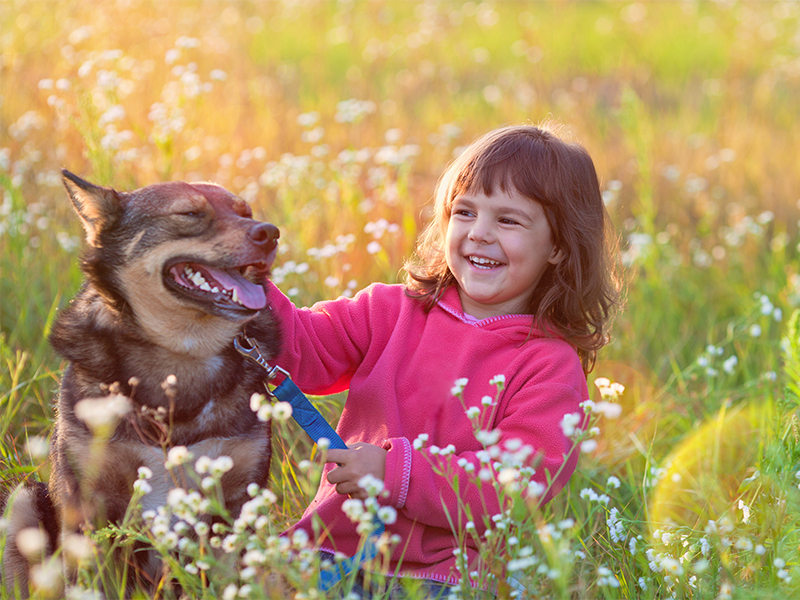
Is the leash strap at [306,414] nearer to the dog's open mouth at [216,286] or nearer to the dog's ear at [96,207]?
the dog's open mouth at [216,286]

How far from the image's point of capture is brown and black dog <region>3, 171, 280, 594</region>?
7.47ft

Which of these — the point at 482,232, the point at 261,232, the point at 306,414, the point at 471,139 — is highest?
the point at 261,232

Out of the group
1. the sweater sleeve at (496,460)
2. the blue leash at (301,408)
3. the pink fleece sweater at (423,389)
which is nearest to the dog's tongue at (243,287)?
the blue leash at (301,408)

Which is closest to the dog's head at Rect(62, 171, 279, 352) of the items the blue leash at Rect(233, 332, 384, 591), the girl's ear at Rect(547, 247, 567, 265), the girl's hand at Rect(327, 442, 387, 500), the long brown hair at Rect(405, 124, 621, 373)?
the blue leash at Rect(233, 332, 384, 591)

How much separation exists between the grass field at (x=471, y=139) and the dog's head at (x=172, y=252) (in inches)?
27.0

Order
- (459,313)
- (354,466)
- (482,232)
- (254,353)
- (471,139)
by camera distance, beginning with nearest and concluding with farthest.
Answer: (354,466) < (254,353) < (482,232) < (459,313) < (471,139)

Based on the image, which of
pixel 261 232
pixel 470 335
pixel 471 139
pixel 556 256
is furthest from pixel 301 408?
pixel 471 139

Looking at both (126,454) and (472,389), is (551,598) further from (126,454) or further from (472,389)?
(126,454)

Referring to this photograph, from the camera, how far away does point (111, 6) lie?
8.37 meters

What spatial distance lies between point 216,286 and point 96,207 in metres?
0.49

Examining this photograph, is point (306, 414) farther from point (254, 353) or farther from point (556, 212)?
point (556, 212)

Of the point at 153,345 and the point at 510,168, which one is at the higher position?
the point at 510,168

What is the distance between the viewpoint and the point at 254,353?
96.0 inches

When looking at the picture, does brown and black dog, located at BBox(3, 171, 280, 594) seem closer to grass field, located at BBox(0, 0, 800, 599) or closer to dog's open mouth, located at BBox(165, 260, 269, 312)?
dog's open mouth, located at BBox(165, 260, 269, 312)
